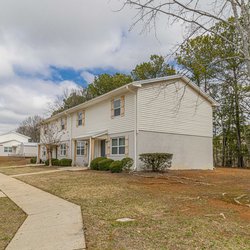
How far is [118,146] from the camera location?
722 inches

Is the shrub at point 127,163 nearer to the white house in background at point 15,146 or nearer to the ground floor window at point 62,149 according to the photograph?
the ground floor window at point 62,149

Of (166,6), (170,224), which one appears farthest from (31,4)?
(170,224)

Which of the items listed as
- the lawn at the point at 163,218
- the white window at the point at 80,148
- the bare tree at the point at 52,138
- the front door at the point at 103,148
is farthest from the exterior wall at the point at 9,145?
the lawn at the point at 163,218

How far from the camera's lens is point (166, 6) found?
7711 millimetres

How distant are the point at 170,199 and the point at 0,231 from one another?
4.62m

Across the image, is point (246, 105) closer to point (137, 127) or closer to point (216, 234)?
point (137, 127)

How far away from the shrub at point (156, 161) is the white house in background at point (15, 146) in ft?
132

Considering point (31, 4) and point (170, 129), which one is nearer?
point (31, 4)

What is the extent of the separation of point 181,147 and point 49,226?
14591 mm

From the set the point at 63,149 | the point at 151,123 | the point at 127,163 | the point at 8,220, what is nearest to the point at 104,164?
the point at 127,163

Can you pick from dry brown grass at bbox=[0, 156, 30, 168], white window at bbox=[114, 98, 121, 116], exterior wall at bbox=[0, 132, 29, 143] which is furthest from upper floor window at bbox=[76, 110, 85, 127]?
exterior wall at bbox=[0, 132, 29, 143]

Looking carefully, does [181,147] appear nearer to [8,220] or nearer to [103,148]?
[103,148]

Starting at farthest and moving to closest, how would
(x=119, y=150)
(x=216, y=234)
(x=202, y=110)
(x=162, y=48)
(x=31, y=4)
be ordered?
1. (x=202, y=110)
2. (x=119, y=150)
3. (x=31, y=4)
4. (x=162, y=48)
5. (x=216, y=234)

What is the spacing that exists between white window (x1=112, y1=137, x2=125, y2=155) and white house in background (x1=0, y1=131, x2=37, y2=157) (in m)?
37.1
